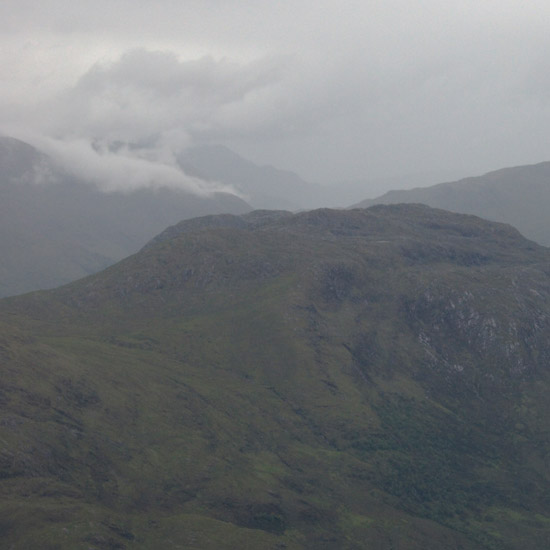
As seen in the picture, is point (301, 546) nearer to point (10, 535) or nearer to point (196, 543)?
point (196, 543)

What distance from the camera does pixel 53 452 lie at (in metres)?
195

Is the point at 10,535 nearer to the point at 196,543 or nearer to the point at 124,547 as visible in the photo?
the point at 124,547

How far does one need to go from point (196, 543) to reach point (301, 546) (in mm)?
39517

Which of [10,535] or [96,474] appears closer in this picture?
[10,535]

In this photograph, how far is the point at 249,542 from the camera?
17862 cm

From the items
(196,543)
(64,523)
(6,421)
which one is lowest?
(196,543)

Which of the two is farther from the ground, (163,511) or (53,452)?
(53,452)

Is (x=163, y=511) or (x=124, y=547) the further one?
(x=163, y=511)

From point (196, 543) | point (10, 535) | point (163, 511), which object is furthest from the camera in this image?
point (163, 511)

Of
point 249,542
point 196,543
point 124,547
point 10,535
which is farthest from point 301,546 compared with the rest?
point 10,535

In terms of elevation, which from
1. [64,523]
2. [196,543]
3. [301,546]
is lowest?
[301,546]

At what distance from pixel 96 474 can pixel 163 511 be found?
23861 millimetres

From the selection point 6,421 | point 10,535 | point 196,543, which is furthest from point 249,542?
point 6,421

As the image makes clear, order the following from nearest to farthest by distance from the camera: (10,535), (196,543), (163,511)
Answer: (10,535), (196,543), (163,511)
